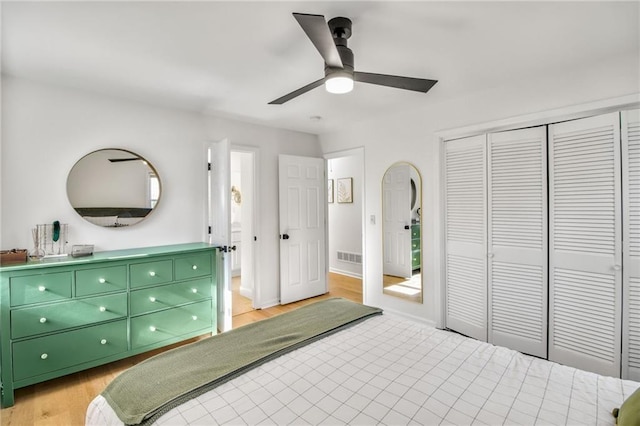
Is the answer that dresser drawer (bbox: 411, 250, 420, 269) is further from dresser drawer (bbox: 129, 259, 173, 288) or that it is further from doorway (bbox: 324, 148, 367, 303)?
dresser drawer (bbox: 129, 259, 173, 288)

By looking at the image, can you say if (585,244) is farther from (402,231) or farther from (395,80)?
(395,80)

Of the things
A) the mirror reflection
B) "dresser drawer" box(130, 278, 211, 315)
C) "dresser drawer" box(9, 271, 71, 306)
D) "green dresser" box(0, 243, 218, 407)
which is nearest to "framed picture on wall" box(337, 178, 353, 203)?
the mirror reflection

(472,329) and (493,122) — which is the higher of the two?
(493,122)

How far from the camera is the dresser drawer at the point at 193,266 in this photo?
2824 millimetres

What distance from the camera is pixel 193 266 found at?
2.91 metres

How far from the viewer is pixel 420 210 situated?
130 inches

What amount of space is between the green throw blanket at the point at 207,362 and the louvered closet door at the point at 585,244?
67.1 inches

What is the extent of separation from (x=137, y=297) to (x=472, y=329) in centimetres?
314

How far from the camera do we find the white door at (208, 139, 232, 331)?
3.05 meters

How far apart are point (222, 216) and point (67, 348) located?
159 centimetres

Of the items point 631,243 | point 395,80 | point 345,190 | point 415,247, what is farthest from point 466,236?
point 345,190

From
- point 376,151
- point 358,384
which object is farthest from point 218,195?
point 358,384

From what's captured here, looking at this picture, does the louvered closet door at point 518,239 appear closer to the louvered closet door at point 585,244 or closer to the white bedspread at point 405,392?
the louvered closet door at point 585,244

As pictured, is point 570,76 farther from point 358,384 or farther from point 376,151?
point 358,384
